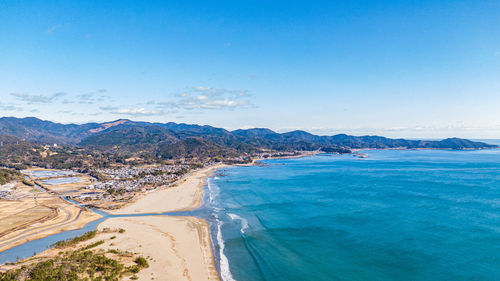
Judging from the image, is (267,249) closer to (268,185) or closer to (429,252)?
(429,252)

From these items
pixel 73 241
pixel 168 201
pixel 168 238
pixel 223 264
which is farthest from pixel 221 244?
pixel 168 201

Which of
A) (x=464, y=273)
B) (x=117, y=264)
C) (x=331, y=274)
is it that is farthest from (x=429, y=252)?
(x=117, y=264)

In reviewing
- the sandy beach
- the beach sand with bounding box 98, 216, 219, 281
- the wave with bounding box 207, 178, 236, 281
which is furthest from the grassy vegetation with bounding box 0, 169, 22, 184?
the wave with bounding box 207, 178, 236, 281

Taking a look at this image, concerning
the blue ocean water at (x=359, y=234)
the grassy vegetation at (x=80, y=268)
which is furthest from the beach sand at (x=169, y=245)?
the blue ocean water at (x=359, y=234)

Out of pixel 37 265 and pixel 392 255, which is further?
pixel 392 255

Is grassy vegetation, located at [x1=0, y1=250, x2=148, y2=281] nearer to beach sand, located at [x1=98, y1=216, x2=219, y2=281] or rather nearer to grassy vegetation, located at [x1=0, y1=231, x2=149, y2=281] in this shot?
grassy vegetation, located at [x1=0, y1=231, x2=149, y2=281]
